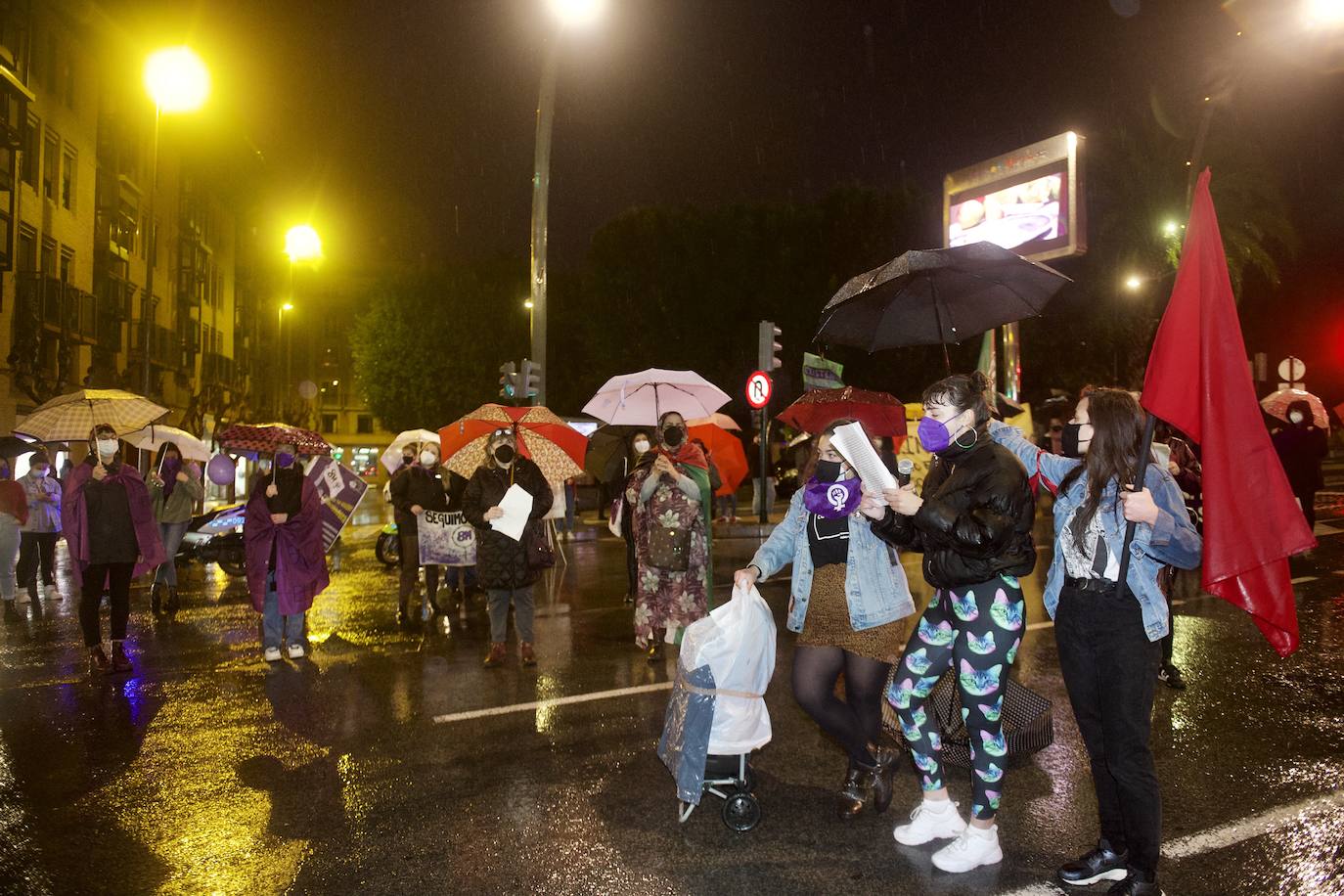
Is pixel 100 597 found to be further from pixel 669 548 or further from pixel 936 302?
pixel 936 302

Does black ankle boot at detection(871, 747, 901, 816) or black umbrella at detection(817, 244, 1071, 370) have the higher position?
black umbrella at detection(817, 244, 1071, 370)

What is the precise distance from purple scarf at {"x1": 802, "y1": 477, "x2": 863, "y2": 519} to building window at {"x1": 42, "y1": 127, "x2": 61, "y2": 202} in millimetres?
29067

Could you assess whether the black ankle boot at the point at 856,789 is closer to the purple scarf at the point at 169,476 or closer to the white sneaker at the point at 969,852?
the white sneaker at the point at 969,852

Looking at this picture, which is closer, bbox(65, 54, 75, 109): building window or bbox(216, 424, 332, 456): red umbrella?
bbox(216, 424, 332, 456): red umbrella

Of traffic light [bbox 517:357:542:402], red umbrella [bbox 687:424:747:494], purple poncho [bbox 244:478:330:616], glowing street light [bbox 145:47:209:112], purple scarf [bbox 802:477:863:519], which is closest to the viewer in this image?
purple scarf [bbox 802:477:863:519]

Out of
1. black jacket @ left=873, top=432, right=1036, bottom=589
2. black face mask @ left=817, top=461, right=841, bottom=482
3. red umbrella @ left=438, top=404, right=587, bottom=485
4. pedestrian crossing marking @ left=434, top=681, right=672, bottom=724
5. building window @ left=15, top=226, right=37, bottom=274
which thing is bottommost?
pedestrian crossing marking @ left=434, top=681, right=672, bottom=724

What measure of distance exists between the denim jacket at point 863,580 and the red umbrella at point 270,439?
18.4ft

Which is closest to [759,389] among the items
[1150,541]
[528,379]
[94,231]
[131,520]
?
[528,379]

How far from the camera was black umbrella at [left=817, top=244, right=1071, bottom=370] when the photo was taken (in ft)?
15.3

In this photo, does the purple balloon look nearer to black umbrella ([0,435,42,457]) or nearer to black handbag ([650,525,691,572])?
black handbag ([650,525,691,572])

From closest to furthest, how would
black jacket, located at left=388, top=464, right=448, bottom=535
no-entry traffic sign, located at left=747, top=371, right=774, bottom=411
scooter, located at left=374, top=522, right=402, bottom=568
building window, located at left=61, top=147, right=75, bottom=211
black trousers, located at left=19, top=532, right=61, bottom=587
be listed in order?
black jacket, located at left=388, top=464, right=448, bottom=535 → black trousers, located at left=19, top=532, right=61, bottom=587 → scooter, located at left=374, top=522, right=402, bottom=568 → no-entry traffic sign, located at left=747, top=371, right=774, bottom=411 → building window, located at left=61, top=147, right=75, bottom=211

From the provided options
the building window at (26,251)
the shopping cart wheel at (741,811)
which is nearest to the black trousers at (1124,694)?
the shopping cart wheel at (741,811)

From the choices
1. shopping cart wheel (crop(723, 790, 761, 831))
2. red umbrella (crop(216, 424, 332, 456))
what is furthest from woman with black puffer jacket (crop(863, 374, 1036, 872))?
red umbrella (crop(216, 424, 332, 456))

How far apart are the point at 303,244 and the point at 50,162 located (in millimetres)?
16818
